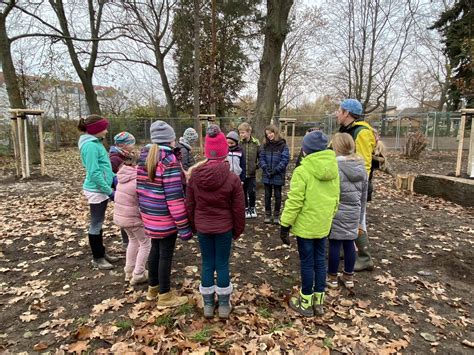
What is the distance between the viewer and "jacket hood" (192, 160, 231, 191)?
2732 mm

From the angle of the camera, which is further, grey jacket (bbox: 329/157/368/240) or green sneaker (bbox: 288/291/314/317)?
grey jacket (bbox: 329/157/368/240)

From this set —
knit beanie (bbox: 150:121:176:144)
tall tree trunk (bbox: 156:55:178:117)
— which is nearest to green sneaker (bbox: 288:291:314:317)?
knit beanie (bbox: 150:121:176:144)

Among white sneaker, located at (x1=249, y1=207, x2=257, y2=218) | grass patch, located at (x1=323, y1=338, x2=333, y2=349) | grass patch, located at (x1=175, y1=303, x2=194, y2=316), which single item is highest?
white sneaker, located at (x1=249, y1=207, x2=257, y2=218)

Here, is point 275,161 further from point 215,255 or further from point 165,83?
point 165,83

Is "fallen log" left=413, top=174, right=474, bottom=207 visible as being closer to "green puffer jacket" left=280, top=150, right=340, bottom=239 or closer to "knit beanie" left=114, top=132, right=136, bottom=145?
"green puffer jacket" left=280, top=150, right=340, bottom=239

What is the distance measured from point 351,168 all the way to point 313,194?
2.05 ft

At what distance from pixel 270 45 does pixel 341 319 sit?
275 inches

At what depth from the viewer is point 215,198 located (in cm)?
279

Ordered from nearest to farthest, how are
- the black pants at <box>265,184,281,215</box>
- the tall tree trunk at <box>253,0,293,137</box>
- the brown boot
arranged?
the brown boot
the black pants at <box>265,184,281,215</box>
the tall tree trunk at <box>253,0,293,137</box>

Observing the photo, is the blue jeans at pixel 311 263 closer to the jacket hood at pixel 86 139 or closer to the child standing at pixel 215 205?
the child standing at pixel 215 205

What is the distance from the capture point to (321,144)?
9.90 feet

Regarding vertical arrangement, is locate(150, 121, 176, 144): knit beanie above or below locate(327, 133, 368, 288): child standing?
above

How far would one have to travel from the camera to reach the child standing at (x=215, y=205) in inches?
109

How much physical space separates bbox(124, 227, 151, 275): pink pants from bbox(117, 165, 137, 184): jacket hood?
0.54 meters
